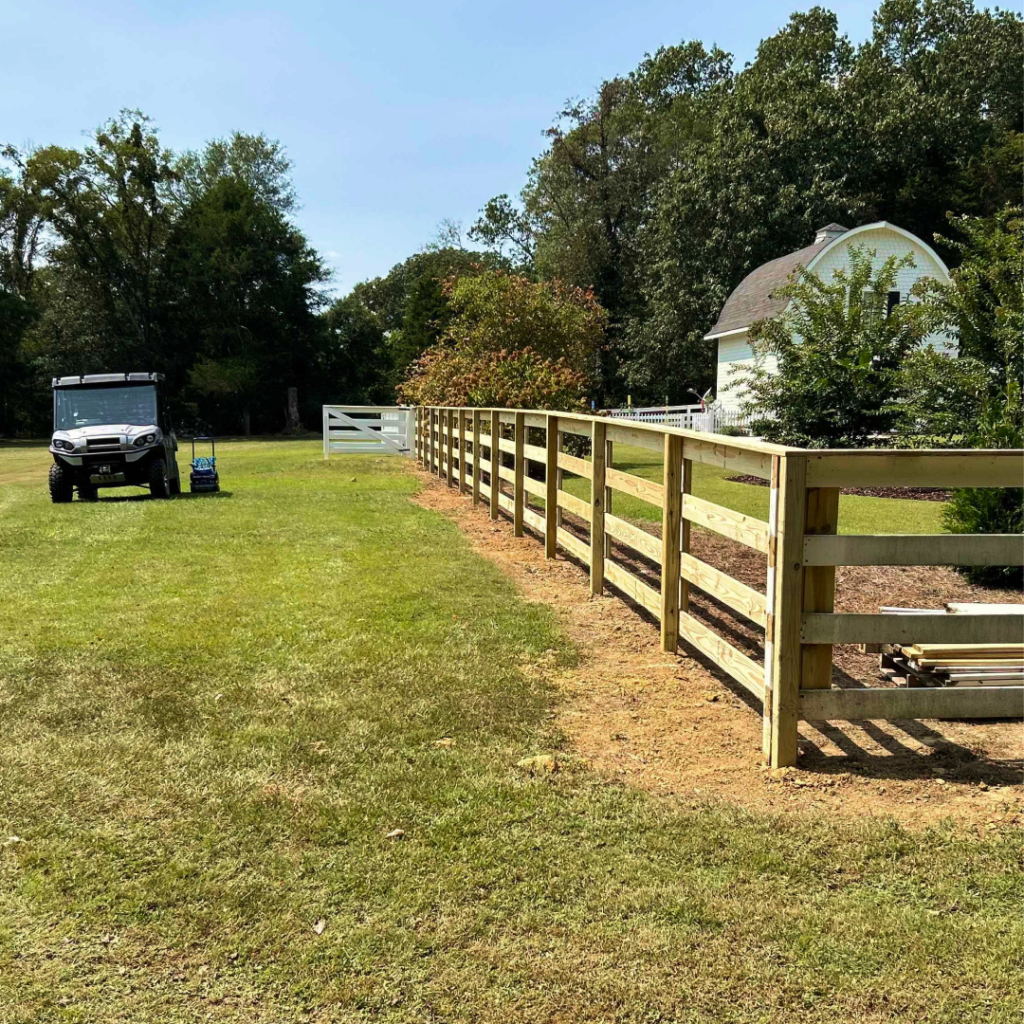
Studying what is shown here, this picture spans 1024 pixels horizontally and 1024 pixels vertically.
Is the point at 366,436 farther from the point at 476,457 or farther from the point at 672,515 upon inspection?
the point at 672,515

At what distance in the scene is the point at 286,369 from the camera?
1724 inches

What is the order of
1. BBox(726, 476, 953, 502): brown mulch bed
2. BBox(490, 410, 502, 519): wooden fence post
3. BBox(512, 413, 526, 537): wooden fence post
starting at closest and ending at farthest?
BBox(512, 413, 526, 537): wooden fence post → BBox(490, 410, 502, 519): wooden fence post → BBox(726, 476, 953, 502): brown mulch bed

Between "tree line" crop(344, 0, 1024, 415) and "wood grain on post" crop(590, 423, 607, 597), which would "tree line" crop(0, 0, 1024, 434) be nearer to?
"tree line" crop(344, 0, 1024, 415)

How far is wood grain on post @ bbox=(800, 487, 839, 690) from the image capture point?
3619 millimetres

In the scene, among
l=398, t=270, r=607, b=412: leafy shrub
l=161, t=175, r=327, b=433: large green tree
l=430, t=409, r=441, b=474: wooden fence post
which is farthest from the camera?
l=161, t=175, r=327, b=433: large green tree

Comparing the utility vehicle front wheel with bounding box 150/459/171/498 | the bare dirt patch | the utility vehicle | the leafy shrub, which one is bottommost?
the bare dirt patch

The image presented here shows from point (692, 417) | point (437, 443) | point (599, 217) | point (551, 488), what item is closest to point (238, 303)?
point (599, 217)

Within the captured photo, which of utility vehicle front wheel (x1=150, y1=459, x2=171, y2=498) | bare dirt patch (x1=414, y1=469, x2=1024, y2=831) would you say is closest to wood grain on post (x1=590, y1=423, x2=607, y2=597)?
bare dirt patch (x1=414, y1=469, x2=1024, y2=831)

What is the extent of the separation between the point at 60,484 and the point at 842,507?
11249 mm

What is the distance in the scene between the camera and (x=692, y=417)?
94.2 feet

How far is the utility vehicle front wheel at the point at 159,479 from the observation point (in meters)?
13.1

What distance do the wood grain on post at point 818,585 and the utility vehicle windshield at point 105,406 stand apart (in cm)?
1196

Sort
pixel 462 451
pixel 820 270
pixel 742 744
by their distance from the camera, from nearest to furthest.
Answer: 1. pixel 742 744
2. pixel 462 451
3. pixel 820 270

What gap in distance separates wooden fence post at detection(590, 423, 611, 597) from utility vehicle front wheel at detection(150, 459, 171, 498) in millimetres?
8510
